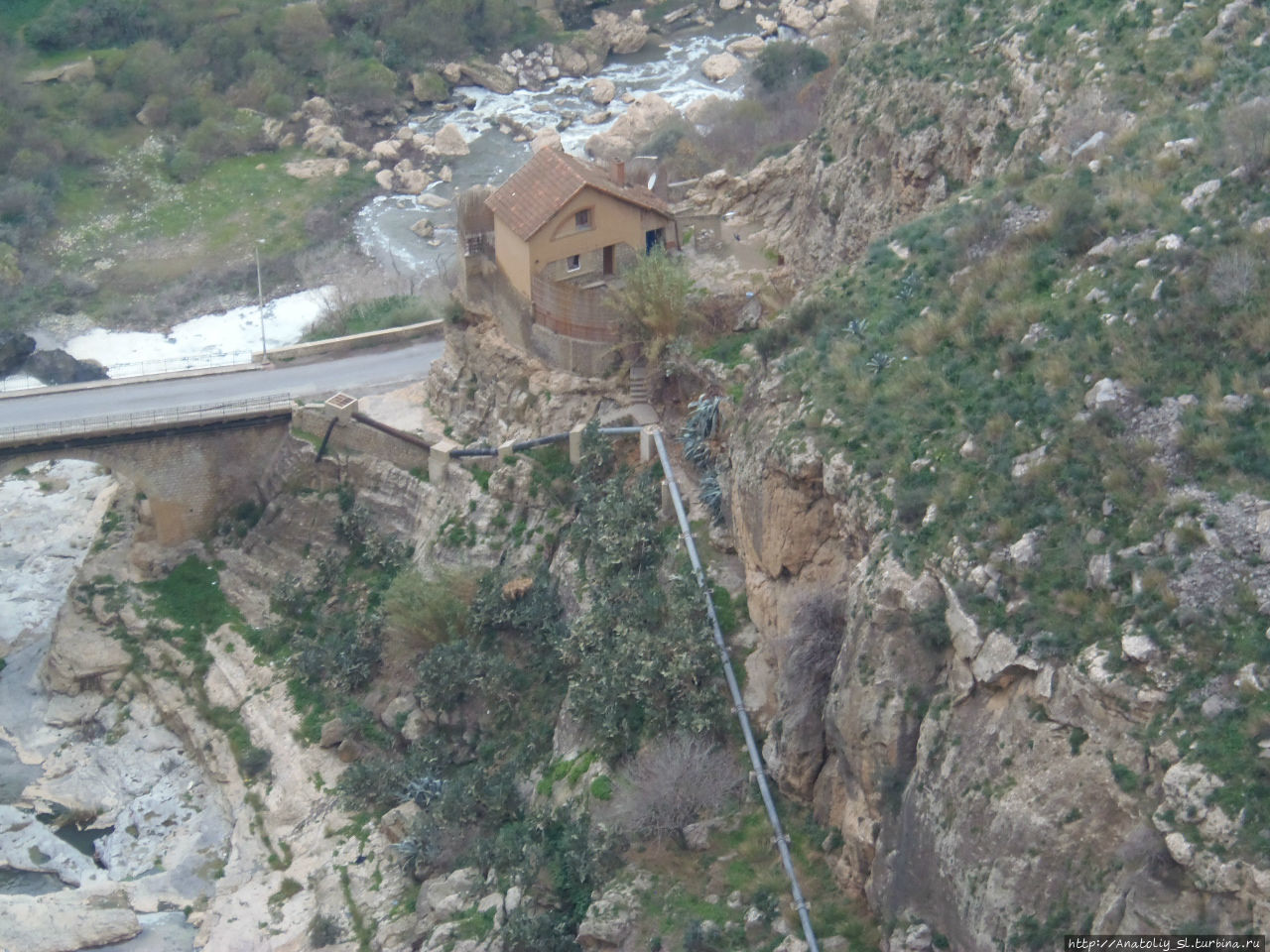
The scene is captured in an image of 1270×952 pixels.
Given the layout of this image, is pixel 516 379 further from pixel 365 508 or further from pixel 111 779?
pixel 111 779

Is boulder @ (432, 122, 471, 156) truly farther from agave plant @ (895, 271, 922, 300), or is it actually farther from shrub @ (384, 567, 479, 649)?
agave plant @ (895, 271, 922, 300)

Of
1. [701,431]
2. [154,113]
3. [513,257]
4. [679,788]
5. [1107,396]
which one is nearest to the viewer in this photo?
[1107,396]

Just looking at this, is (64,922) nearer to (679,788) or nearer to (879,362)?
(679,788)

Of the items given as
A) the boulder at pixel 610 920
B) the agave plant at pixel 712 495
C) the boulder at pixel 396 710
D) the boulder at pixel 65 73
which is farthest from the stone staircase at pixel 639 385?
the boulder at pixel 65 73

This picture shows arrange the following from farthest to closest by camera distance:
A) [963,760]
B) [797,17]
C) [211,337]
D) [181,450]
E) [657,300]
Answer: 1. [797,17]
2. [211,337]
3. [181,450]
4. [657,300]
5. [963,760]

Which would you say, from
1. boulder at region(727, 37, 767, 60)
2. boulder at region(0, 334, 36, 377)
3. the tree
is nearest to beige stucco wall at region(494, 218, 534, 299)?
the tree

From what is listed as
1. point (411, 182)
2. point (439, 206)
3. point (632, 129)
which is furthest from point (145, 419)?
point (632, 129)

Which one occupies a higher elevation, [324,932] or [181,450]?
[181,450]
